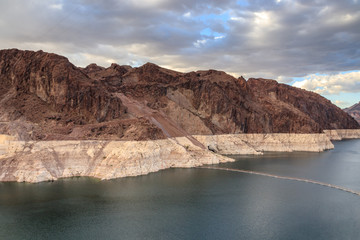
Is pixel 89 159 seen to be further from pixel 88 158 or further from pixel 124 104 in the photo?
pixel 124 104

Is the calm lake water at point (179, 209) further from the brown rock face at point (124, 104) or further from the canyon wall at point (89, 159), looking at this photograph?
the brown rock face at point (124, 104)

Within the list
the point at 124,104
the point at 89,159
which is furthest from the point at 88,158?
the point at 124,104

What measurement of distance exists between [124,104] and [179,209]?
6822 centimetres

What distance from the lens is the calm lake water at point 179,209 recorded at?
40.7 metres

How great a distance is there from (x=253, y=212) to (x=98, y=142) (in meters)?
40.7

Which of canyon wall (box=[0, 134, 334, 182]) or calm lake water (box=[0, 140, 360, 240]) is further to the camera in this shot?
canyon wall (box=[0, 134, 334, 182])

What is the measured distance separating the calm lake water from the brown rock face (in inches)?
640

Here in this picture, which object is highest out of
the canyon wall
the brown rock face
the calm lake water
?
the brown rock face

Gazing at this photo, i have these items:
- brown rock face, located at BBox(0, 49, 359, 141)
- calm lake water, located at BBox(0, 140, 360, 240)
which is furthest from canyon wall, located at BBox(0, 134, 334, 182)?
brown rock face, located at BBox(0, 49, 359, 141)

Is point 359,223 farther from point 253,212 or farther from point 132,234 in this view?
point 132,234

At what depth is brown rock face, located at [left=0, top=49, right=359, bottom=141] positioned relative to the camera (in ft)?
265

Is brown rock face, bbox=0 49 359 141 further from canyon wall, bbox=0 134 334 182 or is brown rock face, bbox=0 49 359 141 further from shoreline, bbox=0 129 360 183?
canyon wall, bbox=0 134 334 182

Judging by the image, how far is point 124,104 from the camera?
112938mm

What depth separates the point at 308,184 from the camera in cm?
6956
